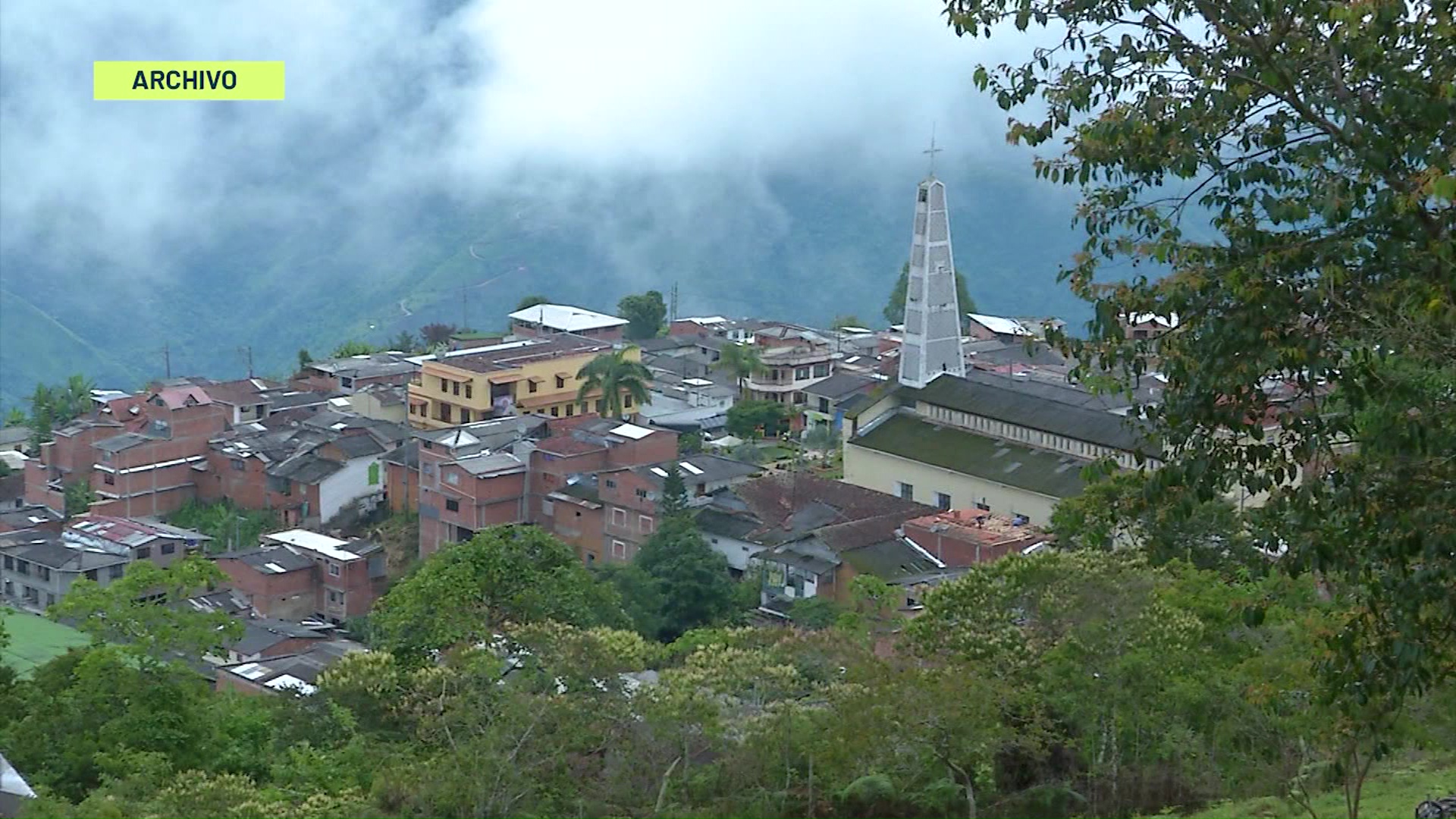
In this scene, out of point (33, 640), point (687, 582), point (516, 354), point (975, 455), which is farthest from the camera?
point (516, 354)

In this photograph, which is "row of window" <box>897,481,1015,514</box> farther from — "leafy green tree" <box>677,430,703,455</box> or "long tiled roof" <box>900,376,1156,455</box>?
"leafy green tree" <box>677,430,703,455</box>

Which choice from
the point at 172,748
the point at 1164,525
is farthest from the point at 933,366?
the point at 1164,525

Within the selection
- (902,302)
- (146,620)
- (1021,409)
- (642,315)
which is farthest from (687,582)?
(902,302)

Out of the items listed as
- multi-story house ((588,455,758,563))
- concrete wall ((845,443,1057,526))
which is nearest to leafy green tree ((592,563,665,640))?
multi-story house ((588,455,758,563))

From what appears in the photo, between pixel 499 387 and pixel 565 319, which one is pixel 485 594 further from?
pixel 565 319

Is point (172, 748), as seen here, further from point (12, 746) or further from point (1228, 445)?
point (1228, 445)
